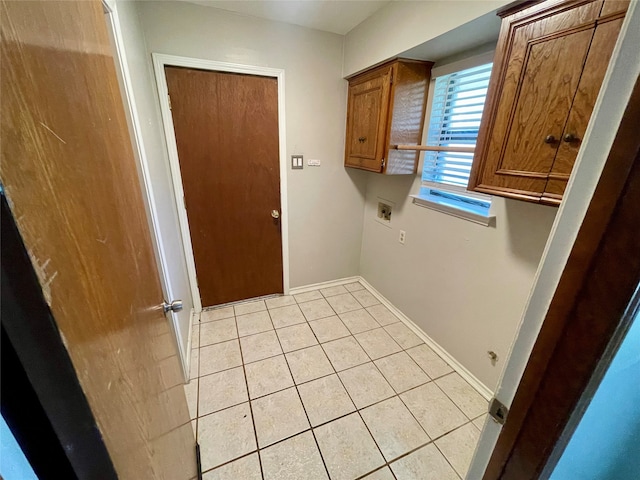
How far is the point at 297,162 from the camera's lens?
7.93ft

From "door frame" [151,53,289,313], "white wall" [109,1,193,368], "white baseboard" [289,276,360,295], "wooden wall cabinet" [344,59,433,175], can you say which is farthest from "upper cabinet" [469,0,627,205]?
"white baseboard" [289,276,360,295]

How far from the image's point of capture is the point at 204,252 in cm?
238

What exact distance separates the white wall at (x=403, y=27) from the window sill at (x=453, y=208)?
0.97 meters

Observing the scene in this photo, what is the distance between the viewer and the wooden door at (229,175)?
2.02 metres

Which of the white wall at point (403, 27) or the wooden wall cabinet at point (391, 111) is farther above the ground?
the white wall at point (403, 27)

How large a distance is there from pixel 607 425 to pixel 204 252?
8.28ft

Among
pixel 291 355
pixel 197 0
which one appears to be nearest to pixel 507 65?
pixel 197 0

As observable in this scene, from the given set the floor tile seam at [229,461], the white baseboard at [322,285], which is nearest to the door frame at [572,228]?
the floor tile seam at [229,461]

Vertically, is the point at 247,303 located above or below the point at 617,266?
below

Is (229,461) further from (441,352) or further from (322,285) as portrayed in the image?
(322,285)

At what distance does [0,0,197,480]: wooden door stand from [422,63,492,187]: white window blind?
5.95 feet

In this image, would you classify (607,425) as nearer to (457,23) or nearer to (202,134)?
(457,23)

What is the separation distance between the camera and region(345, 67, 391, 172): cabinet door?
1.96 m

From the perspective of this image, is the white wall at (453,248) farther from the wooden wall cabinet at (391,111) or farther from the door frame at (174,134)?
the door frame at (174,134)
